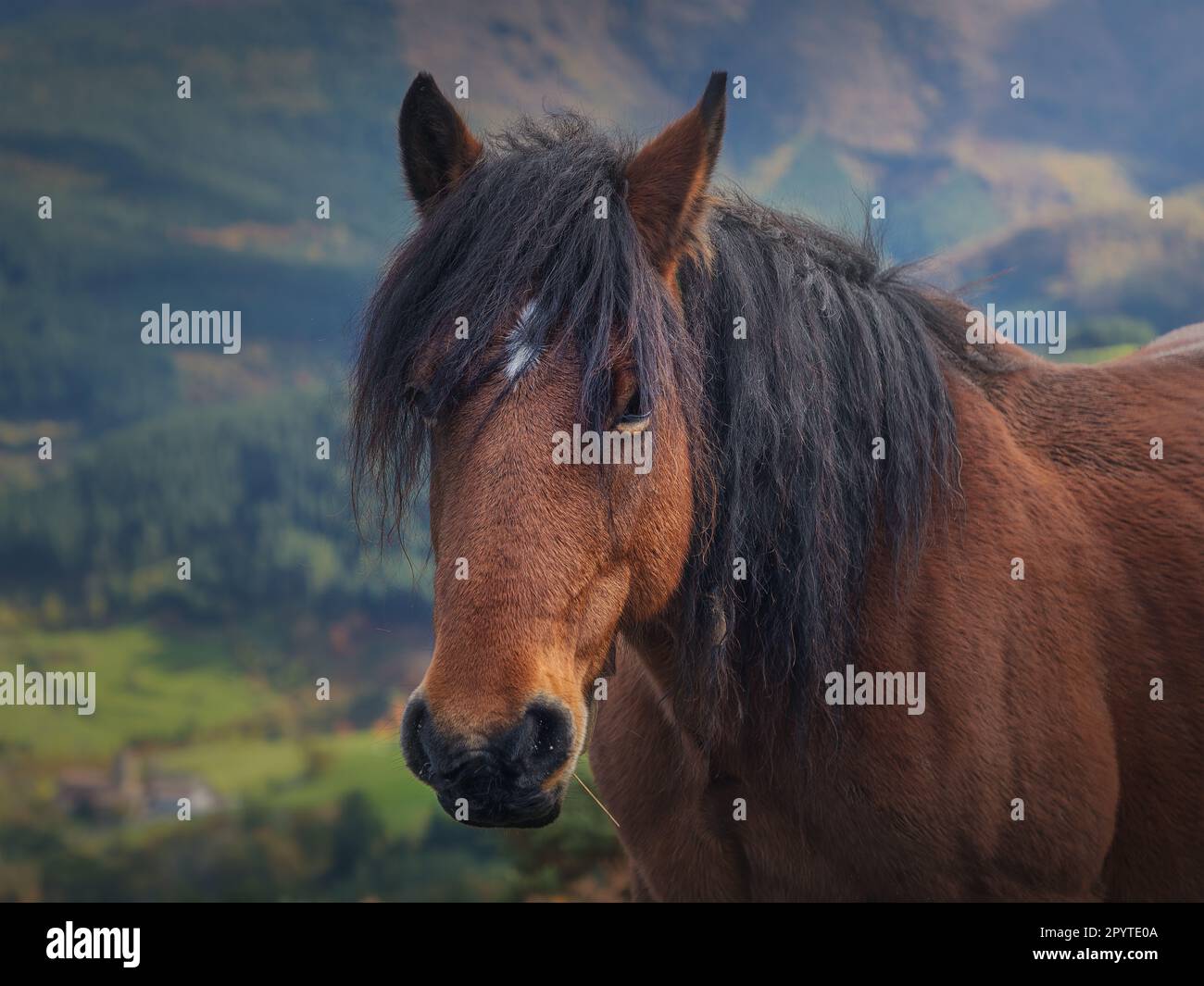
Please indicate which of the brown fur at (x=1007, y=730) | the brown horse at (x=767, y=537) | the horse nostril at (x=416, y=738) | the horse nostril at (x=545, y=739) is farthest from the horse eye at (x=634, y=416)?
the brown fur at (x=1007, y=730)

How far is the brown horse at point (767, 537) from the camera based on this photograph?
2.51 meters

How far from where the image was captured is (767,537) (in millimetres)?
2975

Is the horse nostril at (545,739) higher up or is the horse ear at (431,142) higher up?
the horse ear at (431,142)

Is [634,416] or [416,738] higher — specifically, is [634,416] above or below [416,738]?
above

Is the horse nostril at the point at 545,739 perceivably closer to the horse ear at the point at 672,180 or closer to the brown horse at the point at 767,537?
the brown horse at the point at 767,537

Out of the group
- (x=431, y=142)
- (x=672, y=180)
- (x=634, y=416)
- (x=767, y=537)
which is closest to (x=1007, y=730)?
(x=767, y=537)

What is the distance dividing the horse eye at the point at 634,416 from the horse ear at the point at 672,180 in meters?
0.50

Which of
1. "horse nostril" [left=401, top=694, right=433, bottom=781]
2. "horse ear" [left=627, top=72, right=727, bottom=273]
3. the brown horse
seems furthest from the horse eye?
"horse nostril" [left=401, top=694, right=433, bottom=781]

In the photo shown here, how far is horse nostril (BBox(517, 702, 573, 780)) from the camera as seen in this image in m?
2.20

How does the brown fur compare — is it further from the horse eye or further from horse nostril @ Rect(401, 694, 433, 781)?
horse nostril @ Rect(401, 694, 433, 781)

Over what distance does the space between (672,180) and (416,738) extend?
5.62 feet

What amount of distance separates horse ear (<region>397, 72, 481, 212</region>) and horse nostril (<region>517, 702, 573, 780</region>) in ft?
5.48

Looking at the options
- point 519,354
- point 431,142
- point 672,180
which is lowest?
point 519,354

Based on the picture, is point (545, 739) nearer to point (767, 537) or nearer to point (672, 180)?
point (767, 537)
